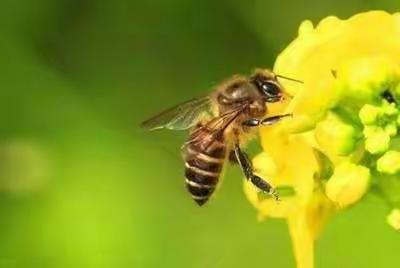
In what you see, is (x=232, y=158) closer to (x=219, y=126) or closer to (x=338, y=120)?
(x=219, y=126)

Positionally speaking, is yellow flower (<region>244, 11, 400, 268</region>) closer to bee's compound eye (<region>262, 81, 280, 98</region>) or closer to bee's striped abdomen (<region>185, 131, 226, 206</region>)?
bee's compound eye (<region>262, 81, 280, 98</region>)

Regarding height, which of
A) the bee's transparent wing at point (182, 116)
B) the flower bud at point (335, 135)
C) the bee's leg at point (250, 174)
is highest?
the bee's transparent wing at point (182, 116)

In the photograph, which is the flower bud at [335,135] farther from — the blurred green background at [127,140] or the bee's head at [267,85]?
the blurred green background at [127,140]

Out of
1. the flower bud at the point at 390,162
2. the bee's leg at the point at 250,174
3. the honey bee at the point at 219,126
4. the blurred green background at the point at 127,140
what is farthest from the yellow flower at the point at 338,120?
the blurred green background at the point at 127,140

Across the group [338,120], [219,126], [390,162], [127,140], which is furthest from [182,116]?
[127,140]

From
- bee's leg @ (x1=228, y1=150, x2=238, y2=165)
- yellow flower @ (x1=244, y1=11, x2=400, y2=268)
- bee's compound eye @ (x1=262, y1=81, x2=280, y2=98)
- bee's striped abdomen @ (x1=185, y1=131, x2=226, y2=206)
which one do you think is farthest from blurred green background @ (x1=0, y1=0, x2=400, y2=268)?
yellow flower @ (x1=244, y1=11, x2=400, y2=268)

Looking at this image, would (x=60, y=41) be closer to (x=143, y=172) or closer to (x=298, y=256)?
(x=143, y=172)
